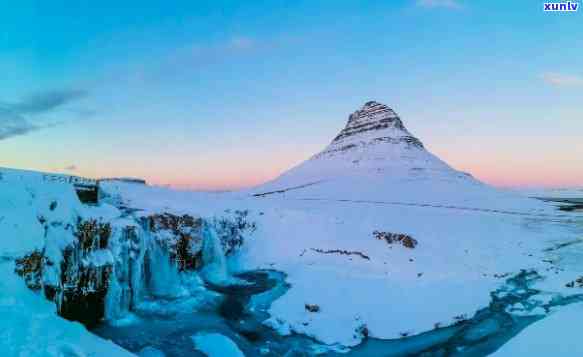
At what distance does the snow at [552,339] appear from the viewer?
11764 millimetres

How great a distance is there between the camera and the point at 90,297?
17266mm

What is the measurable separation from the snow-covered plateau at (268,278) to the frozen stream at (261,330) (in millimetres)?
106

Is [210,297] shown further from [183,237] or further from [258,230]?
[258,230]

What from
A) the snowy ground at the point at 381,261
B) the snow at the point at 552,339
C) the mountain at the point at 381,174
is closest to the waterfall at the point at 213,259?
the snowy ground at the point at 381,261

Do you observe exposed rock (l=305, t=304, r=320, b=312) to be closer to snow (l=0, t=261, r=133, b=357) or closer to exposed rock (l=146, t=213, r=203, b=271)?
exposed rock (l=146, t=213, r=203, b=271)

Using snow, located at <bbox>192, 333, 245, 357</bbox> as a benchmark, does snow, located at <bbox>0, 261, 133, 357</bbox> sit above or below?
above

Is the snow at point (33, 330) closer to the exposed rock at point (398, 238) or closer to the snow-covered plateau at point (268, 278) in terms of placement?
the snow-covered plateau at point (268, 278)

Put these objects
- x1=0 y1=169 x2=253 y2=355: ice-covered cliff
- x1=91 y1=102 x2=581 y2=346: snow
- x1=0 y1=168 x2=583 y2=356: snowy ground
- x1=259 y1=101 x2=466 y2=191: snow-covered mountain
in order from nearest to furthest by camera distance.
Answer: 1. x1=0 y1=168 x2=583 y2=356: snowy ground
2. x1=0 y1=169 x2=253 y2=355: ice-covered cliff
3. x1=91 y1=102 x2=581 y2=346: snow
4. x1=259 y1=101 x2=466 y2=191: snow-covered mountain

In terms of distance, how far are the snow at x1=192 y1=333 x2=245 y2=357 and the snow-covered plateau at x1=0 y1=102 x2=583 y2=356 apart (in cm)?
9

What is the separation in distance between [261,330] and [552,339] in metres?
11.4

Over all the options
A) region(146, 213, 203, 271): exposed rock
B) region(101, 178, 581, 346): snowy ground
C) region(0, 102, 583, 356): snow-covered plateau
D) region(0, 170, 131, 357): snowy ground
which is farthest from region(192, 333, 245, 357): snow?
region(146, 213, 203, 271): exposed rock

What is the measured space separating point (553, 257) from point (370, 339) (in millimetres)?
25043

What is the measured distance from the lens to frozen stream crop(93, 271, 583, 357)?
52.7ft

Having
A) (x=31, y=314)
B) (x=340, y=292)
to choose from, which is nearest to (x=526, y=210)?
(x=340, y=292)
